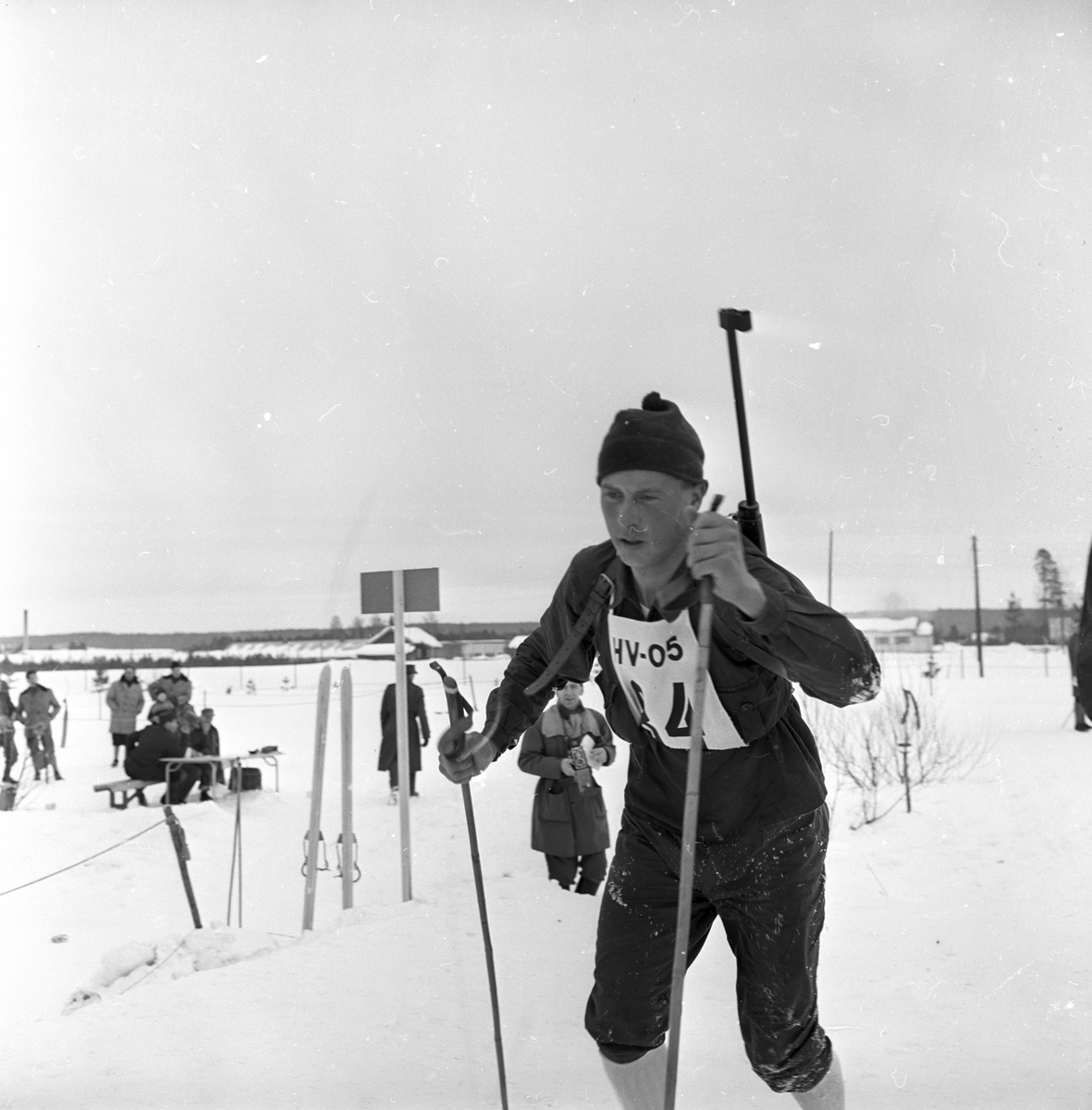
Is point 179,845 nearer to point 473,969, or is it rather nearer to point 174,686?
point 473,969

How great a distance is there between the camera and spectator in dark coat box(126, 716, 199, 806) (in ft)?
23.9

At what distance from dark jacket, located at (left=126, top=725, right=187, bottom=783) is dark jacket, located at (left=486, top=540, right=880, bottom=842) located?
649 cm

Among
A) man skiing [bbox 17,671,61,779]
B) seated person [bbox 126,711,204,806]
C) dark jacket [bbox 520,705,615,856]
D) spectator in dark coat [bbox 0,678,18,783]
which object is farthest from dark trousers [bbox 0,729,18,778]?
dark jacket [bbox 520,705,615,856]

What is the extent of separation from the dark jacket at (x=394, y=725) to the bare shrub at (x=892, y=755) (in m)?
3.15

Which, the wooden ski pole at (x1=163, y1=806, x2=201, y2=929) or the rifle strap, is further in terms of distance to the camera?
the wooden ski pole at (x1=163, y1=806, x2=201, y2=929)

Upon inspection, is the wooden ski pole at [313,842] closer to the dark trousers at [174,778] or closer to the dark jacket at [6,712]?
the dark trousers at [174,778]

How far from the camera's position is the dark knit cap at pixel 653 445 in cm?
157

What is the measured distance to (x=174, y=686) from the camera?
8367 mm

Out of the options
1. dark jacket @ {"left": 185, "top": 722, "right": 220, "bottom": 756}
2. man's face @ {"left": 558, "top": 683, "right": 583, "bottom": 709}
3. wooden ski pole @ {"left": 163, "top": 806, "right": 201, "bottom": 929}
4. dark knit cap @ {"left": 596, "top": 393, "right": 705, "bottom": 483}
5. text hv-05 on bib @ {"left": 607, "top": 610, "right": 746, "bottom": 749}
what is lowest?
dark jacket @ {"left": 185, "top": 722, "right": 220, "bottom": 756}

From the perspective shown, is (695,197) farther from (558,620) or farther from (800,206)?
(558,620)

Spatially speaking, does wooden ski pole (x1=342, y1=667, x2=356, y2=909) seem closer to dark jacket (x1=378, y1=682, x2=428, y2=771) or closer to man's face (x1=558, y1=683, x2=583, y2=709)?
man's face (x1=558, y1=683, x2=583, y2=709)

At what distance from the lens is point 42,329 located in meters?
3.72

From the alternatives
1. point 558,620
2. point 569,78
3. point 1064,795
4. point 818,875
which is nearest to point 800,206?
point 569,78

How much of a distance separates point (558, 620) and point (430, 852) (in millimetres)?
4328
